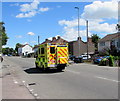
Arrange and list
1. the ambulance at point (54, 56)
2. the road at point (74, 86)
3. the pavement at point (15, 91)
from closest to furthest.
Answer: the road at point (74, 86) → the pavement at point (15, 91) → the ambulance at point (54, 56)

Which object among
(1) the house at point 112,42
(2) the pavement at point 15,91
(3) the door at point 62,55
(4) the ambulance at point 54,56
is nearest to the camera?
(2) the pavement at point 15,91

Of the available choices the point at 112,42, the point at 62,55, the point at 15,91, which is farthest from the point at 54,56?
the point at 112,42

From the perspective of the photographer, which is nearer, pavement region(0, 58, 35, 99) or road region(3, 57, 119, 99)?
road region(3, 57, 119, 99)

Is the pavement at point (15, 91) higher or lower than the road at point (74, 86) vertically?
lower

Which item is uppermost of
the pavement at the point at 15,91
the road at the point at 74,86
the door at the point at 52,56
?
the door at the point at 52,56

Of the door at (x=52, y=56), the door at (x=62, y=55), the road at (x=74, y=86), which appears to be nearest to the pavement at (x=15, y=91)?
the road at (x=74, y=86)

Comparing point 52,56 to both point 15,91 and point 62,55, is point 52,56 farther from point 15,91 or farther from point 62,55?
point 15,91

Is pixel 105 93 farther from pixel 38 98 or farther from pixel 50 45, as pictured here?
pixel 50 45

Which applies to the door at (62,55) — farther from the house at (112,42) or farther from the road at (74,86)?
the house at (112,42)

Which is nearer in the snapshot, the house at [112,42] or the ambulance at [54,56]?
the ambulance at [54,56]

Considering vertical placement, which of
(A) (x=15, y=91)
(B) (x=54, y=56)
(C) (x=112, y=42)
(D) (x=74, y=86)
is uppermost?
(C) (x=112, y=42)

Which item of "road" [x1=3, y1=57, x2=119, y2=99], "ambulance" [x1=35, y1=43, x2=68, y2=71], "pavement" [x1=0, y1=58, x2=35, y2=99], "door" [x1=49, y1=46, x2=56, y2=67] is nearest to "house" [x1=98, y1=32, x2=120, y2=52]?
"ambulance" [x1=35, y1=43, x2=68, y2=71]

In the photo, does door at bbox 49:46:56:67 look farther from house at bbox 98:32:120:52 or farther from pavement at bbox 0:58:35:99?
house at bbox 98:32:120:52

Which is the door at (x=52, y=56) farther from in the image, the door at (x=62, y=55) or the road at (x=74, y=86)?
the road at (x=74, y=86)
